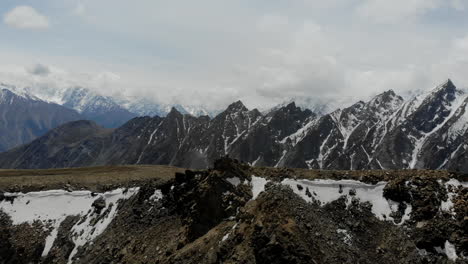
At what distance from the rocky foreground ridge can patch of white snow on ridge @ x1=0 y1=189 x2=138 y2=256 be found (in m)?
0.22

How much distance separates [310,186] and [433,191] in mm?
12194

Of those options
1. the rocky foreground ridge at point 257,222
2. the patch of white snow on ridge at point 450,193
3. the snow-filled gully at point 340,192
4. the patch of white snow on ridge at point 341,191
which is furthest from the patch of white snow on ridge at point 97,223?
the patch of white snow on ridge at point 450,193

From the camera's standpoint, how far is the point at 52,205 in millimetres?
60188

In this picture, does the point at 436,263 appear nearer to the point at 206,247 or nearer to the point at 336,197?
the point at 336,197

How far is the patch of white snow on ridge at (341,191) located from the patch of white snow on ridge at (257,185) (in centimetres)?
228

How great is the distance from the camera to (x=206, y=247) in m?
37.5

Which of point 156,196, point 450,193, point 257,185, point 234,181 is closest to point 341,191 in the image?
point 257,185

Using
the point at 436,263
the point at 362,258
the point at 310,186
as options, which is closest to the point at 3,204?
the point at 310,186

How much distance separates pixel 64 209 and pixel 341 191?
39561 millimetres

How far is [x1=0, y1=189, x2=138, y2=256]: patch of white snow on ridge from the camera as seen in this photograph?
188 feet

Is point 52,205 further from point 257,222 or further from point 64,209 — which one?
point 257,222

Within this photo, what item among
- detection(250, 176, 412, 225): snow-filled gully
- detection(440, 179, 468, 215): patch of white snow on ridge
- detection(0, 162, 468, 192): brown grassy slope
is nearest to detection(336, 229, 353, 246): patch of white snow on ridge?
detection(250, 176, 412, 225): snow-filled gully

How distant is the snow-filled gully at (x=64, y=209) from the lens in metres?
53.0

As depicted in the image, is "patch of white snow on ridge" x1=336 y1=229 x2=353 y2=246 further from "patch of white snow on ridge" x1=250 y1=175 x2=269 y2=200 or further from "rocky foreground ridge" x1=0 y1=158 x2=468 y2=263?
"patch of white snow on ridge" x1=250 y1=175 x2=269 y2=200
